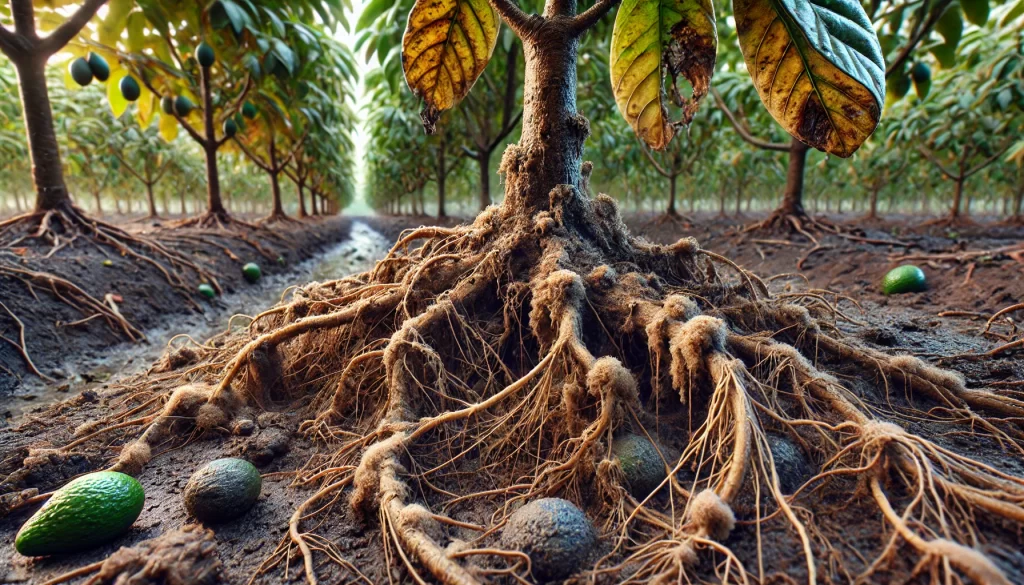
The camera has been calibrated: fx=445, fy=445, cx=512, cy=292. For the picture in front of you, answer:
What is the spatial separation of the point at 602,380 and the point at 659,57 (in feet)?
5.39

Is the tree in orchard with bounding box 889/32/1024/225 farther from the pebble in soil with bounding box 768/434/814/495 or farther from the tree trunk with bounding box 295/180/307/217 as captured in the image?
the tree trunk with bounding box 295/180/307/217

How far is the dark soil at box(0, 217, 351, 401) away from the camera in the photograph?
298 centimetres

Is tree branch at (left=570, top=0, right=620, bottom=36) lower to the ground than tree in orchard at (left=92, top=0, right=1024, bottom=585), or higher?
higher

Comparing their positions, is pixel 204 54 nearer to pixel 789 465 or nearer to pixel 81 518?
pixel 81 518

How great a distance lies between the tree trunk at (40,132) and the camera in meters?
3.96

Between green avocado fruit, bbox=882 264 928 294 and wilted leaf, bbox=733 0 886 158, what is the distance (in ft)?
9.41

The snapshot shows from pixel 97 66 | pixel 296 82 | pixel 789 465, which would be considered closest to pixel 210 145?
pixel 296 82

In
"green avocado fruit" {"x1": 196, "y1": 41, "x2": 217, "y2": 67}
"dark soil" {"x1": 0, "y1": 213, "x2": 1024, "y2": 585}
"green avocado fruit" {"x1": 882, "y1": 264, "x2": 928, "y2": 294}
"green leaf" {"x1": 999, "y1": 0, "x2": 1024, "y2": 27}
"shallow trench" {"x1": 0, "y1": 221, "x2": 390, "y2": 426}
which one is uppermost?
"green avocado fruit" {"x1": 196, "y1": 41, "x2": 217, "y2": 67}

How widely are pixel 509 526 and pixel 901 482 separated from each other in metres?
0.98

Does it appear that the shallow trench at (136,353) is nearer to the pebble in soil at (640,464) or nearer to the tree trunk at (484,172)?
the pebble in soil at (640,464)

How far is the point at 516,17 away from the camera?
7.25 ft

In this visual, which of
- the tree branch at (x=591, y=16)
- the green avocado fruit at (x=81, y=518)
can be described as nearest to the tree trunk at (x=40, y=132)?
the green avocado fruit at (x=81, y=518)

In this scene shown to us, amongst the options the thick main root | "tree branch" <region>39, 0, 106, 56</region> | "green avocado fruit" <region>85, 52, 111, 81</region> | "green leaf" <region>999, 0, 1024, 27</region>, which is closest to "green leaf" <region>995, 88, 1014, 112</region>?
"green leaf" <region>999, 0, 1024, 27</region>

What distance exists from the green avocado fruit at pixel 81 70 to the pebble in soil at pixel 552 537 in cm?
602
